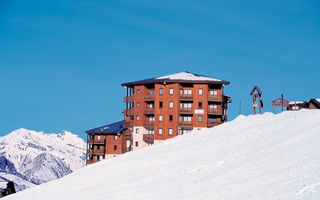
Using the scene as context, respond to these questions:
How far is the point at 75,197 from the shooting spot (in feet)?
56.1

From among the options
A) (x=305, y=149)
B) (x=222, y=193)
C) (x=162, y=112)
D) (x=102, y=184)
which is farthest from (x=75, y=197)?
(x=162, y=112)

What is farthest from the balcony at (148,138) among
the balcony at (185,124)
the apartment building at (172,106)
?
the balcony at (185,124)

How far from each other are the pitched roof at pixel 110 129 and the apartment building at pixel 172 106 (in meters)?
11.0

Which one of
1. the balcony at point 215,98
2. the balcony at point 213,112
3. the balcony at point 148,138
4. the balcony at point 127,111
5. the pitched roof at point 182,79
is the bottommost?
the balcony at point 148,138

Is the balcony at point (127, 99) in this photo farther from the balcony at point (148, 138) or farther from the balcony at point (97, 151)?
the balcony at point (97, 151)

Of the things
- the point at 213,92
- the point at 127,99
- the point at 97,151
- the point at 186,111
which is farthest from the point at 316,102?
the point at 97,151

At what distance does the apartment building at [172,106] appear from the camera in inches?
3241

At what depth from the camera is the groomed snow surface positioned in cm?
1379

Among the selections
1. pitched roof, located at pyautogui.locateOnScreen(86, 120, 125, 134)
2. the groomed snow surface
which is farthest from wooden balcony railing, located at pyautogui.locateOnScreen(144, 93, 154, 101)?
the groomed snow surface

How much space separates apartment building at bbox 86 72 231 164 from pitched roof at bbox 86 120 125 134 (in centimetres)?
1098

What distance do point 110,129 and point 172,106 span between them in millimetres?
20240

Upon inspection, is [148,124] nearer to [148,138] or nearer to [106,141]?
[148,138]

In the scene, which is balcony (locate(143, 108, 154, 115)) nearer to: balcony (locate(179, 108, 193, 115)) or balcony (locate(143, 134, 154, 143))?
balcony (locate(143, 134, 154, 143))

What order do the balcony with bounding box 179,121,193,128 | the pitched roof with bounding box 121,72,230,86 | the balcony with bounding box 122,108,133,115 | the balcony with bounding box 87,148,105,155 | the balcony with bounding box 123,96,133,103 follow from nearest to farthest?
the balcony with bounding box 179,121,193,128 → the pitched roof with bounding box 121,72,230,86 → the balcony with bounding box 122,108,133,115 → the balcony with bounding box 123,96,133,103 → the balcony with bounding box 87,148,105,155
